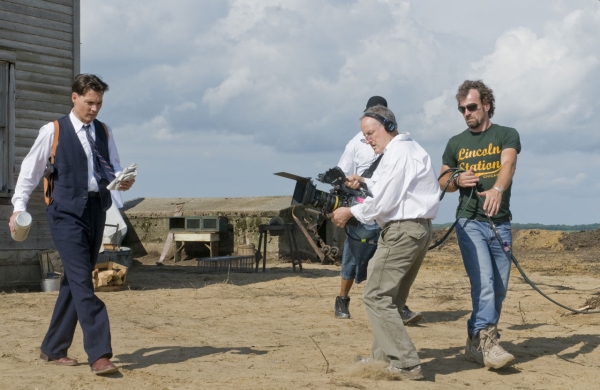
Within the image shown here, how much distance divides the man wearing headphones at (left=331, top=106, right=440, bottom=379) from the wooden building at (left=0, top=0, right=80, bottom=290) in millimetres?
7691

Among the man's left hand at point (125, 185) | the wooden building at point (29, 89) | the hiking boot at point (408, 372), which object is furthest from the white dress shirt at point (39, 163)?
the wooden building at point (29, 89)

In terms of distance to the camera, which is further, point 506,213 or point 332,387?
point 506,213

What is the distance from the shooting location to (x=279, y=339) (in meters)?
7.07

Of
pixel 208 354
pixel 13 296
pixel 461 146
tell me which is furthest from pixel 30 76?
pixel 461 146

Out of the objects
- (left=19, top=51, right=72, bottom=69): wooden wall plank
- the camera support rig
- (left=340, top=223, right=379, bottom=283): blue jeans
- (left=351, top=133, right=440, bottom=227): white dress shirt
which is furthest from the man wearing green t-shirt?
(left=19, top=51, right=72, bottom=69): wooden wall plank

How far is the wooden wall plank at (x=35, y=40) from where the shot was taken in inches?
446

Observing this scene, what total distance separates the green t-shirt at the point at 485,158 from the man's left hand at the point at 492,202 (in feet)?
0.58

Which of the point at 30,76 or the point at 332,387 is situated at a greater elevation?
the point at 30,76

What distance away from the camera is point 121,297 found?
33.9 ft

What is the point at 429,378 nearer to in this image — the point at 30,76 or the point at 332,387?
the point at 332,387

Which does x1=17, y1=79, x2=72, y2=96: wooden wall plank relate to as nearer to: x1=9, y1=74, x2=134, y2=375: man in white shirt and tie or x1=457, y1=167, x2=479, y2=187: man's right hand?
x1=9, y1=74, x2=134, y2=375: man in white shirt and tie

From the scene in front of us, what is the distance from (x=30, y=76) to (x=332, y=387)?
8396 millimetres

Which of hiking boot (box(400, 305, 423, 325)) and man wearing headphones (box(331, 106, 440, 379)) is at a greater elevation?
man wearing headphones (box(331, 106, 440, 379))

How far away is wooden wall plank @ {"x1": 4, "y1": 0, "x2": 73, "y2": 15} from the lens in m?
11.6
